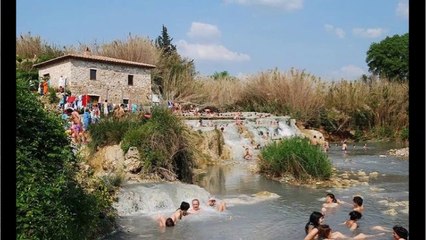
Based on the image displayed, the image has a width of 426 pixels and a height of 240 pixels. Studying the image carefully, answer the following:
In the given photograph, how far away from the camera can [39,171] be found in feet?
14.8

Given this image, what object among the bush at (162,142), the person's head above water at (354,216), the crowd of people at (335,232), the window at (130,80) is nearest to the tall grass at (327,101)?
the window at (130,80)

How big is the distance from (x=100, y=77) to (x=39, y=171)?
867 inches

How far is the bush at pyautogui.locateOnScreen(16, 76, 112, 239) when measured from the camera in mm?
4199

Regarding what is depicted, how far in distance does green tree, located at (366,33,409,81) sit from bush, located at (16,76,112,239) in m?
46.0

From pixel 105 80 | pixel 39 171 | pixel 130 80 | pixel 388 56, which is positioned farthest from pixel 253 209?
pixel 388 56

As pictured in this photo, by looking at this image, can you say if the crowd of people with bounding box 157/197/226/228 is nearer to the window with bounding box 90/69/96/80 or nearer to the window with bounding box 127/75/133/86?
the window with bounding box 90/69/96/80

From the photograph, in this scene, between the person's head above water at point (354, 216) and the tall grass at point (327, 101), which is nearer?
the person's head above water at point (354, 216)

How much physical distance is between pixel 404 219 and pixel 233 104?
23.5 m

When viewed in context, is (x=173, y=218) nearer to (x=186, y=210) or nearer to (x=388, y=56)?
(x=186, y=210)

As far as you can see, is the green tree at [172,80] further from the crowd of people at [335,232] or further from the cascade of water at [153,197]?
the crowd of people at [335,232]

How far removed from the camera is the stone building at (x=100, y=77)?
81.0ft

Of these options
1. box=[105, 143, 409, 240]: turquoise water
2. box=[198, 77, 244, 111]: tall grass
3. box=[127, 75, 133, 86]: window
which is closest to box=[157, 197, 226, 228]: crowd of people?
box=[105, 143, 409, 240]: turquoise water

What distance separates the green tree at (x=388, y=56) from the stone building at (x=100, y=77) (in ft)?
93.7
